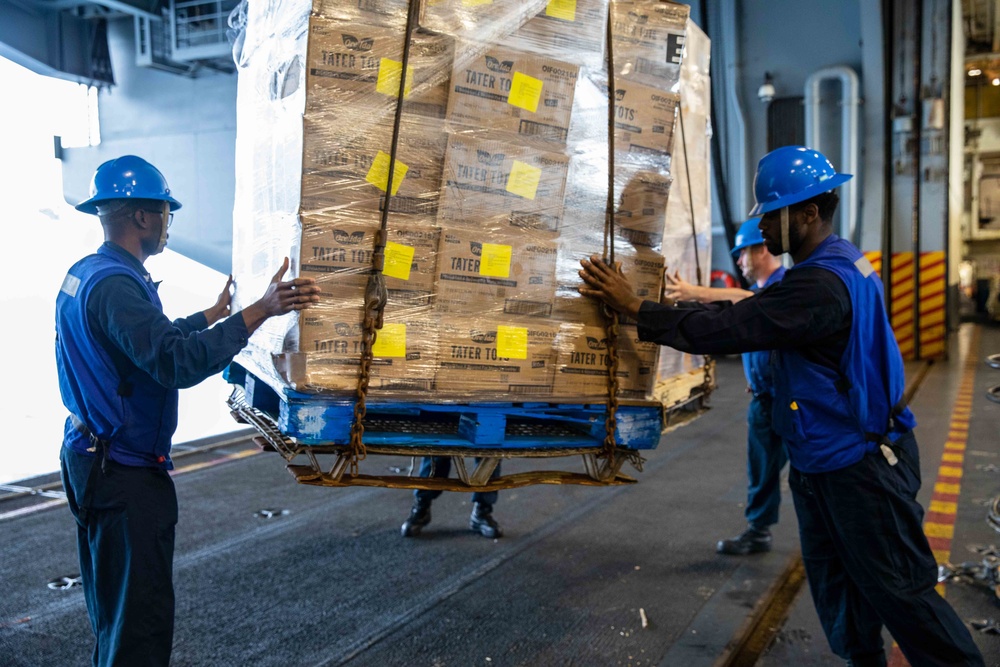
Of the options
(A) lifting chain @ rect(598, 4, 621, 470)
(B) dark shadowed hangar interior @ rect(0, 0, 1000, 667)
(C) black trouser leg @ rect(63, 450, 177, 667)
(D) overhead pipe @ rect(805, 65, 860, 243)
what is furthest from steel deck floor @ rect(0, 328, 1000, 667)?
(D) overhead pipe @ rect(805, 65, 860, 243)

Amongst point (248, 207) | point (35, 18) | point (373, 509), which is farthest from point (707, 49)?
point (35, 18)

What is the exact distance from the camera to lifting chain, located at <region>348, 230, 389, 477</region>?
8.41 feet

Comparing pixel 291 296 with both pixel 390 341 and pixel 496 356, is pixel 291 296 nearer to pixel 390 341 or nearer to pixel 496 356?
pixel 390 341

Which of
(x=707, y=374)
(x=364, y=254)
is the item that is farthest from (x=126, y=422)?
(x=707, y=374)

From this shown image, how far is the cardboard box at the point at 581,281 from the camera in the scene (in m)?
2.90

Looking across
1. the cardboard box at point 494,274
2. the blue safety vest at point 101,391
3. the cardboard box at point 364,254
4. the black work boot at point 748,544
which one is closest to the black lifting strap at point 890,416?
the cardboard box at point 494,274

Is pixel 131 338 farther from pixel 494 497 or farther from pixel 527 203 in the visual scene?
pixel 494 497

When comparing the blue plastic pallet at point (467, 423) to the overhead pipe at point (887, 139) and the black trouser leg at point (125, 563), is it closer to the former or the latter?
the black trouser leg at point (125, 563)

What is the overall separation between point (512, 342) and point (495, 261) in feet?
0.93

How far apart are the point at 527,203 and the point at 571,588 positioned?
221 cm

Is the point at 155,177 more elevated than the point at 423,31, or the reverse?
the point at 423,31

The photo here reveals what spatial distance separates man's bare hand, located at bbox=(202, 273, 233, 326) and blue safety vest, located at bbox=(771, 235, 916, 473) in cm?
222

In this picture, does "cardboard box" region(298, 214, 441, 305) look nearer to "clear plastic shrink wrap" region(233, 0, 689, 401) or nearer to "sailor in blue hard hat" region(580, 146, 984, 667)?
"clear plastic shrink wrap" region(233, 0, 689, 401)

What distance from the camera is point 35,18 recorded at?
443 inches
